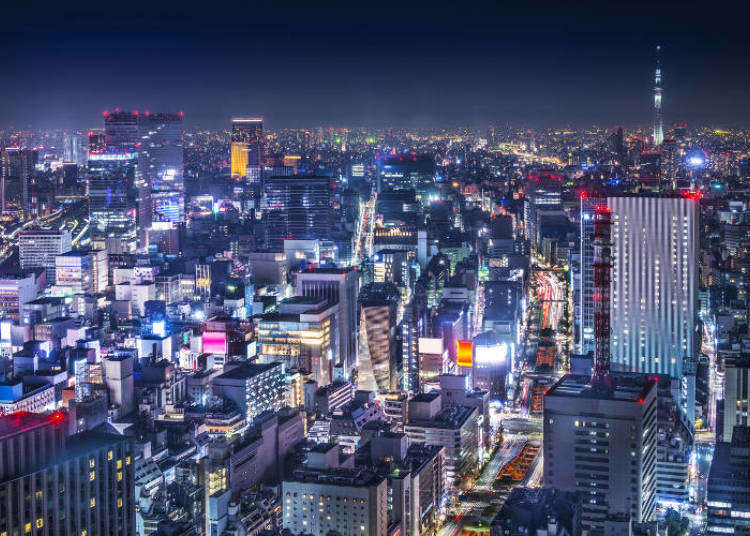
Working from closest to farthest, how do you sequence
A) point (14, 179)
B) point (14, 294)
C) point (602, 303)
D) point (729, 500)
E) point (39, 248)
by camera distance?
point (729, 500) < point (602, 303) < point (14, 294) < point (39, 248) < point (14, 179)

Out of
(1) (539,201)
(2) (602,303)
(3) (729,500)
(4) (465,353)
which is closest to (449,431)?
(2) (602,303)

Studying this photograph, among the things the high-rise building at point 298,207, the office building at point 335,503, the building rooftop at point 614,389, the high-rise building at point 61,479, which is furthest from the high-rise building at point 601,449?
the high-rise building at point 298,207

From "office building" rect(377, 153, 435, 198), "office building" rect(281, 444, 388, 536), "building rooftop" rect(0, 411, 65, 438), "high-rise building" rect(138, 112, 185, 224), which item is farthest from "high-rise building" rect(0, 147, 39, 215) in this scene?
"building rooftop" rect(0, 411, 65, 438)

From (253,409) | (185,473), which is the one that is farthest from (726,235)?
(185,473)

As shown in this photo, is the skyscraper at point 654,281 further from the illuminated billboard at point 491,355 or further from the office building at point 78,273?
the office building at point 78,273

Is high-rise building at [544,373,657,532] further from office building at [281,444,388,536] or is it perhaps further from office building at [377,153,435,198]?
office building at [377,153,435,198]

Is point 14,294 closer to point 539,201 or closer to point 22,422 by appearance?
point 539,201

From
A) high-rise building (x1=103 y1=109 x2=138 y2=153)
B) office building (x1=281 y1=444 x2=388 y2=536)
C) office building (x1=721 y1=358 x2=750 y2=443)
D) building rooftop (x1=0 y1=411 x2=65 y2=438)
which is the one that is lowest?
office building (x1=281 y1=444 x2=388 y2=536)
